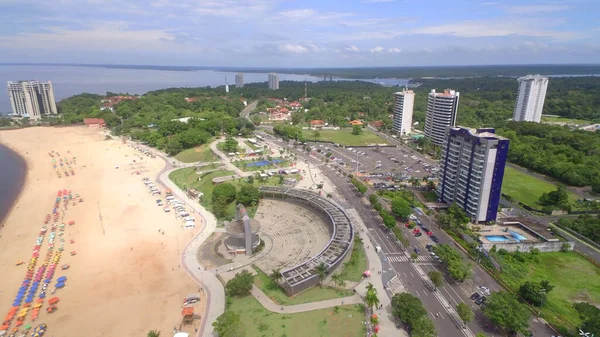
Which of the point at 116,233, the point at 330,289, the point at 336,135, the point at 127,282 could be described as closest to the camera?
the point at 330,289

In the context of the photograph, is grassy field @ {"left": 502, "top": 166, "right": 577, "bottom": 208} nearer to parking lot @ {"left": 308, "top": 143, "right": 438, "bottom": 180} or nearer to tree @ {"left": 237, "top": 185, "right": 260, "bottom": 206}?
parking lot @ {"left": 308, "top": 143, "right": 438, "bottom": 180}

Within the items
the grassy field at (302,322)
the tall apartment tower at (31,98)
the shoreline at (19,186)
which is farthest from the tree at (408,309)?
the tall apartment tower at (31,98)

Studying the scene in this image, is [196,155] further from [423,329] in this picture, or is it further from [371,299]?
[423,329]

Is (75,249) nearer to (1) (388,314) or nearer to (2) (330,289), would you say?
(2) (330,289)

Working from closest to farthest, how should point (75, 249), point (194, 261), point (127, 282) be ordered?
point (127, 282), point (194, 261), point (75, 249)

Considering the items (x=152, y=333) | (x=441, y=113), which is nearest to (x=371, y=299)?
(x=152, y=333)

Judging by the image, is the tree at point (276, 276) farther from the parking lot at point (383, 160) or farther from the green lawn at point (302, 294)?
the parking lot at point (383, 160)

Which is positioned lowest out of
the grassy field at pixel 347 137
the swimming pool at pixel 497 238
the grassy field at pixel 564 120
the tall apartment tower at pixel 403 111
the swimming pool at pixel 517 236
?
the swimming pool at pixel 497 238


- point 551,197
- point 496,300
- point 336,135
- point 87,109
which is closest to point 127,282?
point 496,300
